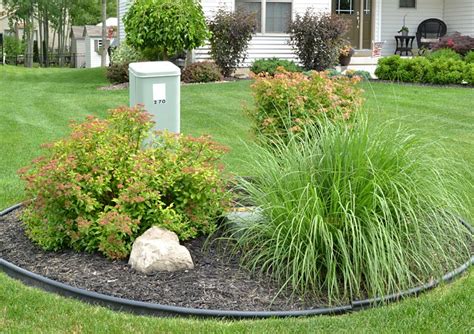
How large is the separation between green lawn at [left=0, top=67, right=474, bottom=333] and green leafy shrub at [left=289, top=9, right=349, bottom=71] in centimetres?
253

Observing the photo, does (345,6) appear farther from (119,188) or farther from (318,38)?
(119,188)

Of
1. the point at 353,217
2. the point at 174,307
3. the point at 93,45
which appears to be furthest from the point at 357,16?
the point at 93,45

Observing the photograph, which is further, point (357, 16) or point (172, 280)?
point (357, 16)

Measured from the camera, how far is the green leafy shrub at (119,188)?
4.73m

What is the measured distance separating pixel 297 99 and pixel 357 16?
16.8 metres

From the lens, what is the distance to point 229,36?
17047 millimetres

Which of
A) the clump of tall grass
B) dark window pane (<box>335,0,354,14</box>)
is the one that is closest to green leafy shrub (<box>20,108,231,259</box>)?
the clump of tall grass

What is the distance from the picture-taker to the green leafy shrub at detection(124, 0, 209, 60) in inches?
620

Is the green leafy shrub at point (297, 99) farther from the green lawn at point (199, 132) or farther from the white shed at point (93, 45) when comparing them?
the white shed at point (93, 45)

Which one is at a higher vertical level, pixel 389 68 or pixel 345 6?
pixel 345 6

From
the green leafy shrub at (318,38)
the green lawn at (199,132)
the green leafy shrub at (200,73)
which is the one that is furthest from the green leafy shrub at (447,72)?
the green leafy shrub at (200,73)

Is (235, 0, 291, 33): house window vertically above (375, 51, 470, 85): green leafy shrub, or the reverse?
(235, 0, 291, 33): house window

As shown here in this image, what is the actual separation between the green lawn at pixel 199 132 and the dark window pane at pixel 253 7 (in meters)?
4.18

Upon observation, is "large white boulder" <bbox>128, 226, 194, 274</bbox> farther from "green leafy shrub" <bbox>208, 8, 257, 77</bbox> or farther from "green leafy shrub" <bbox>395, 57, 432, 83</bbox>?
"green leafy shrub" <bbox>208, 8, 257, 77</bbox>
